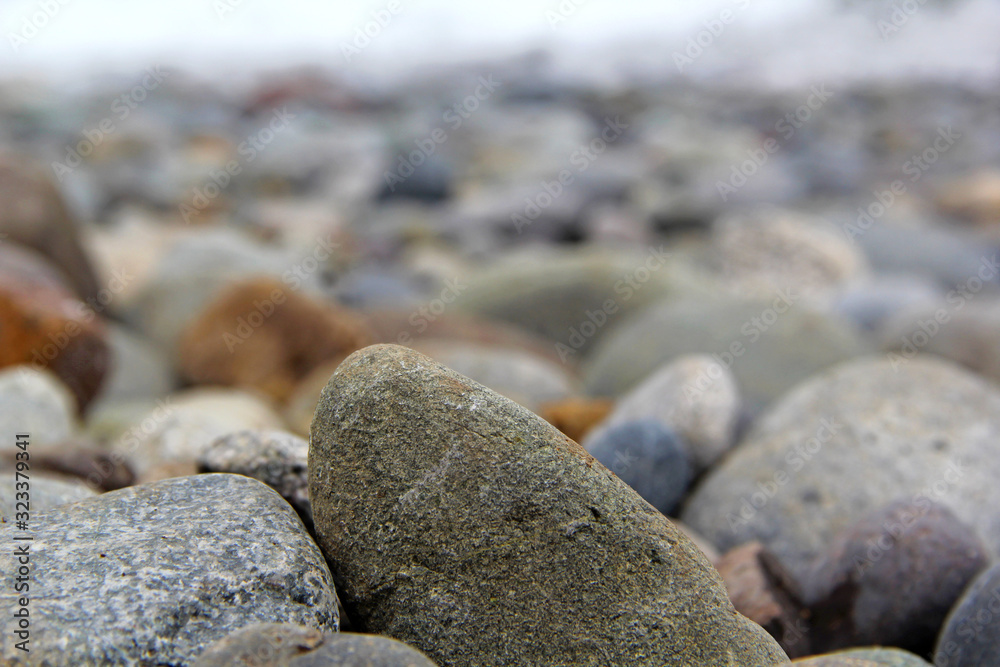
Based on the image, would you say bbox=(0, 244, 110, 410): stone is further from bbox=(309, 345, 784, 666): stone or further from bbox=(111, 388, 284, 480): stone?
bbox=(309, 345, 784, 666): stone

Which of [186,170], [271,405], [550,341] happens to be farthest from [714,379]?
[186,170]

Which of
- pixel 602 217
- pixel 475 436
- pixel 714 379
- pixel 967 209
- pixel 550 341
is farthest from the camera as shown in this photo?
pixel 967 209

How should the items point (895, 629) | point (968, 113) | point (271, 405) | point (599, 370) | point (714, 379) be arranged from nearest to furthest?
point (895, 629)
point (714, 379)
point (271, 405)
point (599, 370)
point (968, 113)

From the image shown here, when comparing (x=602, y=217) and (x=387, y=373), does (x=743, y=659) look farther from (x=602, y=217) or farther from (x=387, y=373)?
(x=602, y=217)

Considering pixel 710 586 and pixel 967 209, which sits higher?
pixel 710 586

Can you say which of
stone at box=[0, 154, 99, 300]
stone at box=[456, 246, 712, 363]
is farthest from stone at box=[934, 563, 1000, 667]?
stone at box=[0, 154, 99, 300]

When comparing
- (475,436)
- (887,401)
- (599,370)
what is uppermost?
(475,436)

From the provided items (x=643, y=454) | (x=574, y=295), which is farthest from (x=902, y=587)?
(x=574, y=295)

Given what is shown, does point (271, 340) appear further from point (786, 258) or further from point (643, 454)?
point (786, 258)

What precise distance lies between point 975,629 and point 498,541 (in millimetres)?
1657

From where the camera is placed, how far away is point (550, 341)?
836 cm

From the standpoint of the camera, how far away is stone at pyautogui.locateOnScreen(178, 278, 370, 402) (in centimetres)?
622

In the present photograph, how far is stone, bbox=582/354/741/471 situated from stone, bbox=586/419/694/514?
0.31m

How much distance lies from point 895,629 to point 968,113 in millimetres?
24467
